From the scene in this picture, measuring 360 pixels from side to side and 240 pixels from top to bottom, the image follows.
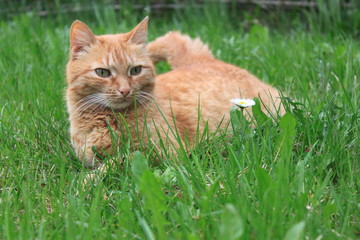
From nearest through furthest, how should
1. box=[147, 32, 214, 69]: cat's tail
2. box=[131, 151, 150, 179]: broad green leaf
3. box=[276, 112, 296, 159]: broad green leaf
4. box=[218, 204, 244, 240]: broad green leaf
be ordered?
1. box=[218, 204, 244, 240]: broad green leaf
2. box=[131, 151, 150, 179]: broad green leaf
3. box=[276, 112, 296, 159]: broad green leaf
4. box=[147, 32, 214, 69]: cat's tail

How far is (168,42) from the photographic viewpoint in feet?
13.2

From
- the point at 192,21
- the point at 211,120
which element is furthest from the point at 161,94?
the point at 192,21

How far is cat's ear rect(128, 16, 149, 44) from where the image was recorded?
119 inches

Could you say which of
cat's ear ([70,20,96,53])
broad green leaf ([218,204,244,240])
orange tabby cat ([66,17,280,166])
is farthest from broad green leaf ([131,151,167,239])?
cat's ear ([70,20,96,53])

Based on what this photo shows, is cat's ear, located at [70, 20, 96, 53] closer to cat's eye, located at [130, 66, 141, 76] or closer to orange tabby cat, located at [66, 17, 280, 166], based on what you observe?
orange tabby cat, located at [66, 17, 280, 166]

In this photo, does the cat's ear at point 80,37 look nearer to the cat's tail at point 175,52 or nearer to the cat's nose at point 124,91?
the cat's nose at point 124,91

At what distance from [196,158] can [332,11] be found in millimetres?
3885

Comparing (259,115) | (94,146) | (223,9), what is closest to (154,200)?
(94,146)

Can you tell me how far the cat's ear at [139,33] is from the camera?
9.94 ft

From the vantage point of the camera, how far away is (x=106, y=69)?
2.84 meters

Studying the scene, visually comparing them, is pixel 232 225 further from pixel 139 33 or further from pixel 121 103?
pixel 139 33

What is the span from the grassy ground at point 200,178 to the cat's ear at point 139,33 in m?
0.70

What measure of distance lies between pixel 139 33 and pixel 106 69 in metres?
0.37

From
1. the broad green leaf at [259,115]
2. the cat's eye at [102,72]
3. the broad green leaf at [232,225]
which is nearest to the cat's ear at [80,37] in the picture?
the cat's eye at [102,72]
